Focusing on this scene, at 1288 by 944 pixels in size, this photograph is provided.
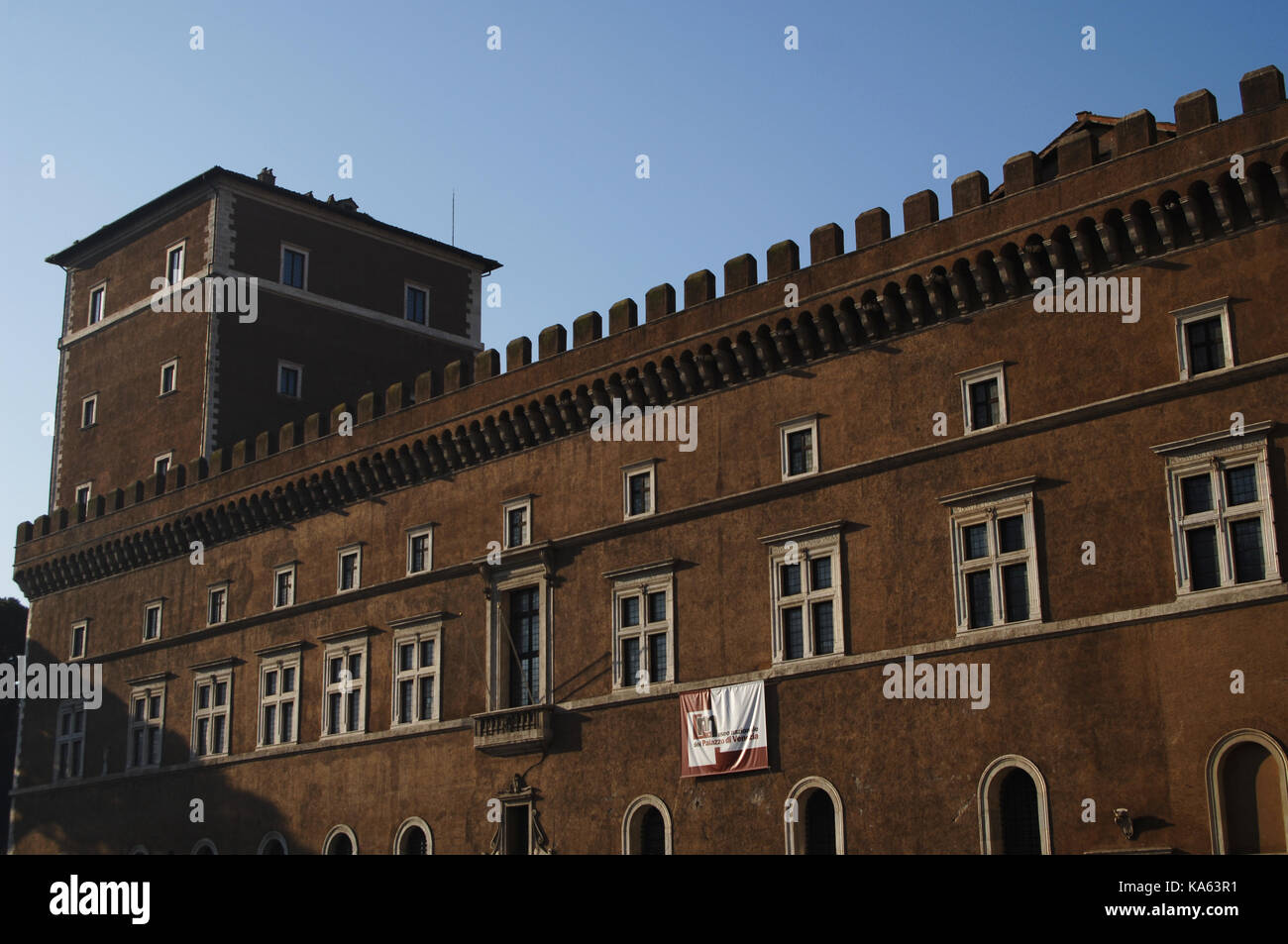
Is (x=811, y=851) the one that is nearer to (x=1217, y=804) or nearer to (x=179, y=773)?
(x=1217, y=804)

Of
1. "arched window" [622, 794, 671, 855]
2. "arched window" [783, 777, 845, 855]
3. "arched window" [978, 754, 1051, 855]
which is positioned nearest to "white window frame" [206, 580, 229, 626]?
"arched window" [622, 794, 671, 855]

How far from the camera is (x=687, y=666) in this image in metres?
30.1

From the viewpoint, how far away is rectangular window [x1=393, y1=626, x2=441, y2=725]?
116ft

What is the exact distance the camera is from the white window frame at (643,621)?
30625 mm

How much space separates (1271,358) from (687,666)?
12395 millimetres

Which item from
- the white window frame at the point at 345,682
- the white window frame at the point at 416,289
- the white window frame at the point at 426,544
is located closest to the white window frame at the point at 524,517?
the white window frame at the point at 426,544

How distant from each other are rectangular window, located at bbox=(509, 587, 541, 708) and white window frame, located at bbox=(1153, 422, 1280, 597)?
14.5m

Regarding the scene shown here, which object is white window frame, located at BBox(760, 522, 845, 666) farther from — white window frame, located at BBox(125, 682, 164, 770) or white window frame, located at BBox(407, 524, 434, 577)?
white window frame, located at BBox(125, 682, 164, 770)

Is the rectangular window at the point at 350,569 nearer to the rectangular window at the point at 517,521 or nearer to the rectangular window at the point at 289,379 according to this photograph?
the rectangular window at the point at 517,521

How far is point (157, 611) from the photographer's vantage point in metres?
44.6

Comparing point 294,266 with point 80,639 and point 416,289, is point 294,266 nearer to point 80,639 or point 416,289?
point 416,289

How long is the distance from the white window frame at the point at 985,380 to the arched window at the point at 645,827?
952 cm

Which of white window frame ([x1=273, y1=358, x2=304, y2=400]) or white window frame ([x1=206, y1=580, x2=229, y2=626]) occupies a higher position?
white window frame ([x1=273, y1=358, x2=304, y2=400])
